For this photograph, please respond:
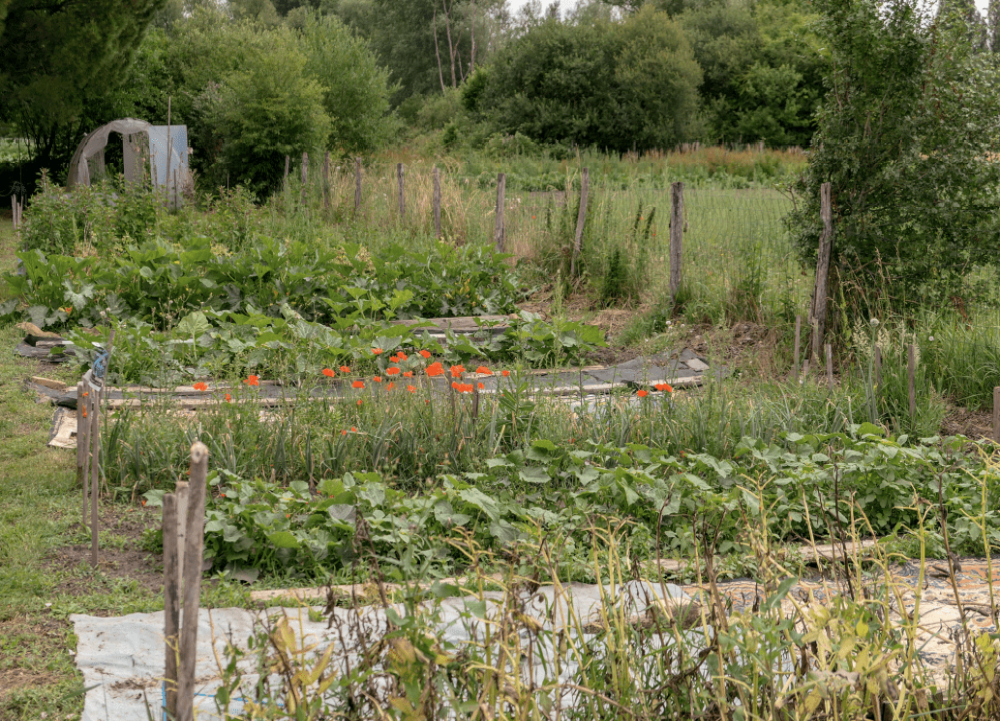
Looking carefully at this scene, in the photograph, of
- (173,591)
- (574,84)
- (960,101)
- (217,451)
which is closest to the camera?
(173,591)

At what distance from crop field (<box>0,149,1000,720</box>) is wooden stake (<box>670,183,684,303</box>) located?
136 mm

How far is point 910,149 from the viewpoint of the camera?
6.50m

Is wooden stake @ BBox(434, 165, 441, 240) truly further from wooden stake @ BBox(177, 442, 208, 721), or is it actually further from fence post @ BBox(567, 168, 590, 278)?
wooden stake @ BBox(177, 442, 208, 721)

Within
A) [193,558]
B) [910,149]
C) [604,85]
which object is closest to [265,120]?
[604,85]

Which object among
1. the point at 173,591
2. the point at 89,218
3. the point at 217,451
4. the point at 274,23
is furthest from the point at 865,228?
the point at 274,23

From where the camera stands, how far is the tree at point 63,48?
1678 cm

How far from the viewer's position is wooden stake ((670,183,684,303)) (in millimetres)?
8570

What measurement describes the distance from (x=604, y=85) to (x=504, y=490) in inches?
934

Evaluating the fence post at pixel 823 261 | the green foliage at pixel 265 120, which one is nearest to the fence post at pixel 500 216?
the fence post at pixel 823 261

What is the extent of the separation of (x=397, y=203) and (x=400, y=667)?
12.2 m

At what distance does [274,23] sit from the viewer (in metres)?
40.9

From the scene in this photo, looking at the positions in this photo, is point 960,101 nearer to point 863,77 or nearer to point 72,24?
point 863,77

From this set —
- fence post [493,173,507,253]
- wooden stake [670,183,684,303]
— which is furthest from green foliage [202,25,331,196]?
wooden stake [670,183,684,303]

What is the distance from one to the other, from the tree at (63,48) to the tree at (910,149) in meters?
Answer: 15.3
